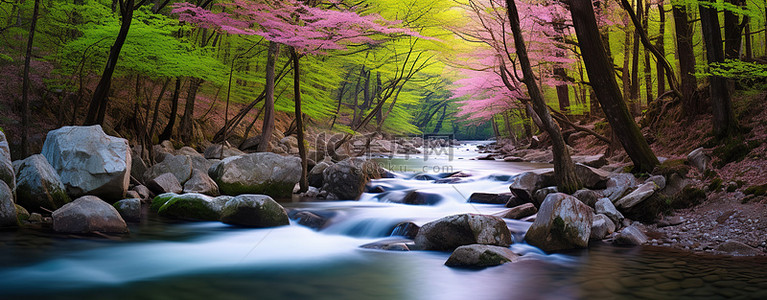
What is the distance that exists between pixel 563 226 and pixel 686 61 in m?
6.65

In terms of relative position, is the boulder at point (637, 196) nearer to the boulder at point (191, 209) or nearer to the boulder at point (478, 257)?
the boulder at point (478, 257)

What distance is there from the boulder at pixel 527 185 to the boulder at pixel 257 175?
4661mm

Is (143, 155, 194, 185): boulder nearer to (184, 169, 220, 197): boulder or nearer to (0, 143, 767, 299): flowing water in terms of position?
(184, 169, 220, 197): boulder

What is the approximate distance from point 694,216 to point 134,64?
10.4 m

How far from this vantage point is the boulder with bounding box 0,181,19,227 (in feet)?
19.6

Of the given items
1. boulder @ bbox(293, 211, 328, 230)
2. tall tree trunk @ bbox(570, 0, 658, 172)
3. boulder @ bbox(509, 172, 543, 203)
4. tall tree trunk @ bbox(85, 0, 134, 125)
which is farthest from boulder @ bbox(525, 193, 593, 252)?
tall tree trunk @ bbox(85, 0, 134, 125)

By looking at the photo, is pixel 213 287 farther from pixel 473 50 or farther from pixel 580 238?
pixel 473 50

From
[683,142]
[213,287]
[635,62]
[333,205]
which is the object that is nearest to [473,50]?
[635,62]

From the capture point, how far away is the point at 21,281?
14.5ft

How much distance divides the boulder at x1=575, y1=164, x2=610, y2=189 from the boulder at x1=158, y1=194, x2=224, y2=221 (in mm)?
6082

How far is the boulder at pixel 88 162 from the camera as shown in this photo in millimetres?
7570

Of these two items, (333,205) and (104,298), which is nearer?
(104,298)

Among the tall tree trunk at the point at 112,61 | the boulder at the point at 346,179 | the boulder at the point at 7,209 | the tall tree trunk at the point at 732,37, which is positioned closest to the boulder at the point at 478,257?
the boulder at the point at 346,179

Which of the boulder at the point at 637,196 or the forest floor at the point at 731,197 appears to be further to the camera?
the boulder at the point at 637,196
